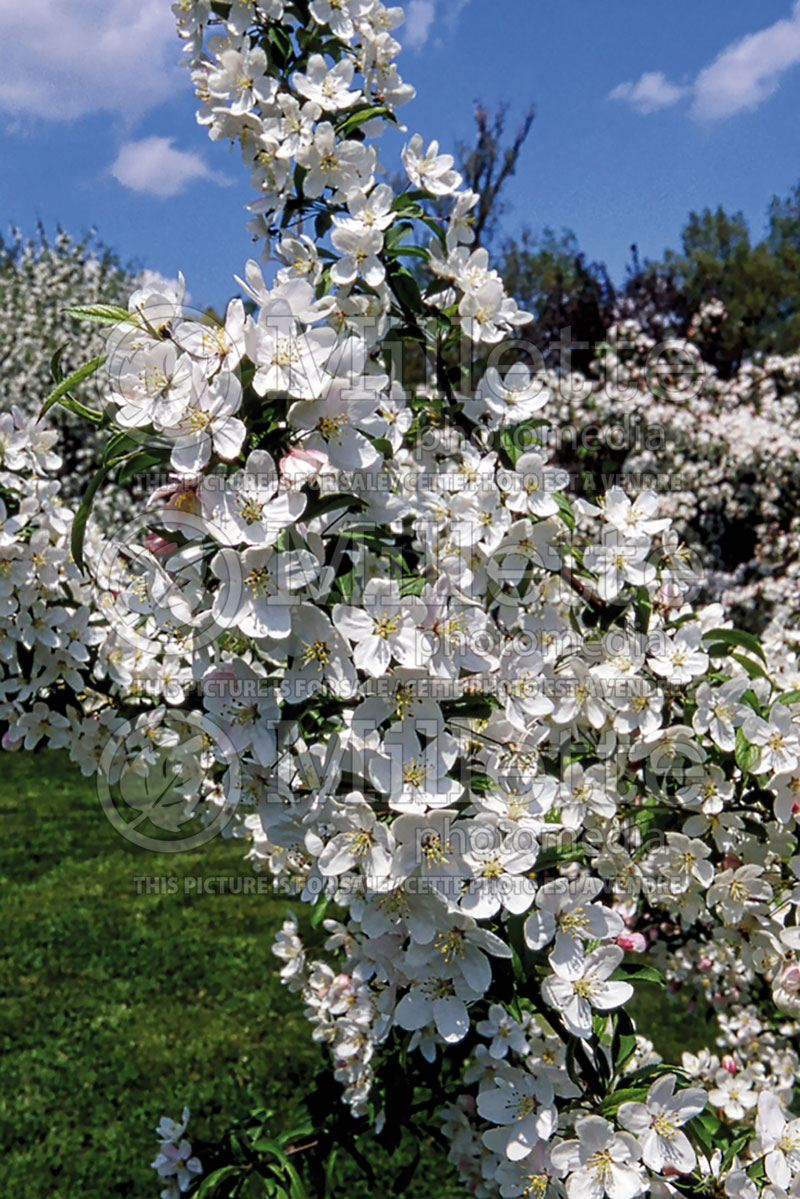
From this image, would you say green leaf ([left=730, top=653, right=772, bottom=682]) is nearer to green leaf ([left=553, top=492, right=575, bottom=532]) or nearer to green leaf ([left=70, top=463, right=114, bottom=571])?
green leaf ([left=553, top=492, right=575, bottom=532])

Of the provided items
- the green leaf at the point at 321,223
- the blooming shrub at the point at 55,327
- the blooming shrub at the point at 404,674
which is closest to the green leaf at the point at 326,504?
the blooming shrub at the point at 404,674

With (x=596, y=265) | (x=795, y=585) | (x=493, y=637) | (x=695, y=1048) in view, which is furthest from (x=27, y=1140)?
(x=596, y=265)

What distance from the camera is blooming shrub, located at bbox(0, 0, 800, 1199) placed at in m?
1.35

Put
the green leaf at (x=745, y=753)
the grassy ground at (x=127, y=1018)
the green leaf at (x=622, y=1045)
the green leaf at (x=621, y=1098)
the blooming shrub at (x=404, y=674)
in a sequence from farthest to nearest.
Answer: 1. the grassy ground at (x=127, y=1018)
2. the green leaf at (x=745, y=753)
3. the green leaf at (x=622, y=1045)
4. the green leaf at (x=621, y=1098)
5. the blooming shrub at (x=404, y=674)

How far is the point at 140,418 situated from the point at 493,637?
2.39 ft

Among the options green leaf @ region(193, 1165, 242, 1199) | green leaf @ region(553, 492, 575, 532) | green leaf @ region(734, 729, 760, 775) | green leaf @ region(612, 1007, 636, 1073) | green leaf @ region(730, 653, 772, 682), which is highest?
green leaf @ region(553, 492, 575, 532)

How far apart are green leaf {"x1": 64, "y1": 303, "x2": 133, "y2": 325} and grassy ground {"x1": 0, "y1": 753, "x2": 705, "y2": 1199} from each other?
3280mm

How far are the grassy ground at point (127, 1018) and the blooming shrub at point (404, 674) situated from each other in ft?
5.60

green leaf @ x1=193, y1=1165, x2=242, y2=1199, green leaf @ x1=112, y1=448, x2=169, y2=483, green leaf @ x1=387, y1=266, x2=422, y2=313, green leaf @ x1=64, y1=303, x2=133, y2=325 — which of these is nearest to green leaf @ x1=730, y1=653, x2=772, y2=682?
green leaf @ x1=387, y1=266, x2=422, y2=313

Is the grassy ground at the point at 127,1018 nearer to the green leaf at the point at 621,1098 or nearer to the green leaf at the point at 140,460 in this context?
the green leaf at the point at 621,1098

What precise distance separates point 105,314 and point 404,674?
697 millimetres

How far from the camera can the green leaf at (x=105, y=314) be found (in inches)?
55.2

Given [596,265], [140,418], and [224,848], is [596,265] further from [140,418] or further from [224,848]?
[140,418]

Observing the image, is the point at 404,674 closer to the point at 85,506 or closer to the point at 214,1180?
the point at 85,506
